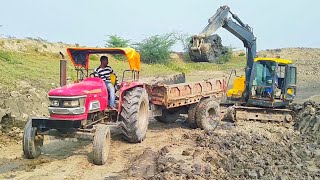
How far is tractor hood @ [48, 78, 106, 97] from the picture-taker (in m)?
8.66

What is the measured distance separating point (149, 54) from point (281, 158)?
24337mm

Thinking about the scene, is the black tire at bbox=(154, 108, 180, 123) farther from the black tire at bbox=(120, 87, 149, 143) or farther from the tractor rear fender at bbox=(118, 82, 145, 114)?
the tractor rear fender at bbox=(118, 82, 145, 114)

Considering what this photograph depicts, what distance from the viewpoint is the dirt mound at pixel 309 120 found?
44.0 ft

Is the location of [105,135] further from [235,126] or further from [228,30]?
[228,30]

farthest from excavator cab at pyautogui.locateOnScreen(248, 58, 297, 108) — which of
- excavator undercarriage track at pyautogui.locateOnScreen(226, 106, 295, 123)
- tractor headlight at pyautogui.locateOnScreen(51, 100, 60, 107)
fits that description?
tractor headlight at pyautogui.locateOnScreen(51, 100, 60, 107)

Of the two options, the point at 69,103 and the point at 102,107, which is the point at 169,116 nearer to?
the point at 102,107

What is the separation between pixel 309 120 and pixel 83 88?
7.92 meters

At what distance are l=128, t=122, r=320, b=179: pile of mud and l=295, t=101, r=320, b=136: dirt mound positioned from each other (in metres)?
A: 0.84

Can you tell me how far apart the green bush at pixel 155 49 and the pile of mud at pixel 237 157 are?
831 inches

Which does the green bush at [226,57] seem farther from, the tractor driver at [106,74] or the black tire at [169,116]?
the tractor driver at [106,74]

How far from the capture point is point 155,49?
33531mm

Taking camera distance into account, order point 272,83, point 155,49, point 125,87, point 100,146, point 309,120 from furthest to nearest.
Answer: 1. point 155,49
2. point 272,83
3. point 309,120
4. point 125,87
5. point 100,146

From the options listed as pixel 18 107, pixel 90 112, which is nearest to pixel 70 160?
pixel 90 112

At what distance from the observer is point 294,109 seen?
15.0 metres
